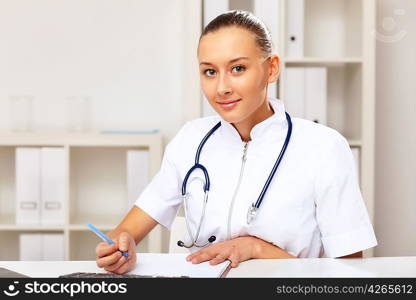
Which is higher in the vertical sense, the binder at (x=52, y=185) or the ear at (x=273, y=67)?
the ear at (x=273, y=67)

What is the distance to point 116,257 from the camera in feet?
3.11

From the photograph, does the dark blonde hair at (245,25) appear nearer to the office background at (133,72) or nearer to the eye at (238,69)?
the eye at (238,69)

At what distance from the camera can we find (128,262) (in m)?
0.96

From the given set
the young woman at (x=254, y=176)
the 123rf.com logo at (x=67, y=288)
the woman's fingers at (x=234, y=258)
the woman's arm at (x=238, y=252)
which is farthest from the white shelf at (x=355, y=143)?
the 123rf.com logo at (x=67, y=288)

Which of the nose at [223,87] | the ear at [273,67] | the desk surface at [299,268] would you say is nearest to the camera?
the desk surface at [299,268]

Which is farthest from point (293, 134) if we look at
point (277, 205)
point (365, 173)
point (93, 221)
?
point (93, 221)

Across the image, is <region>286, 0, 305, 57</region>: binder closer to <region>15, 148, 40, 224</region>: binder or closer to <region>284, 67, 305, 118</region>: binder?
<region>284, 67, 305, 118</region>: binder

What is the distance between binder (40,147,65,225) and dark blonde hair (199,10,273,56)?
1.45 metres

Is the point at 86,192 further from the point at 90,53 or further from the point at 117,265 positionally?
the point at 117,265

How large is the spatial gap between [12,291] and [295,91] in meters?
1.98

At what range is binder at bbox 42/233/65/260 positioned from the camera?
8.14 feet

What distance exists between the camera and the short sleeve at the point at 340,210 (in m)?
1.15

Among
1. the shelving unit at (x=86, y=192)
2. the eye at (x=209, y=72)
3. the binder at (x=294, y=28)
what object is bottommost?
the shelving unit at (x=86, y=192)

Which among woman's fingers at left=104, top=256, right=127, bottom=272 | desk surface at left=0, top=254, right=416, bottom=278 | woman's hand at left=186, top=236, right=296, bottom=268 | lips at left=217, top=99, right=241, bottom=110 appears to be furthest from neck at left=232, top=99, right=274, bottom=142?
woman's fingers at left=104, top=256, right=127, bottom=272
